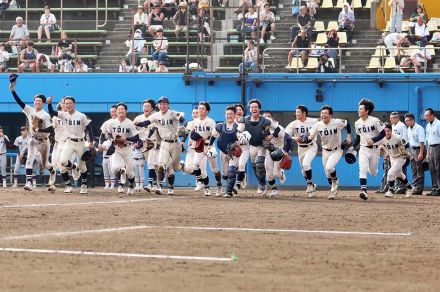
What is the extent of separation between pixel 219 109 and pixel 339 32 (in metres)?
4.35

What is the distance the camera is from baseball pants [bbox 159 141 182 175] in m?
28.8

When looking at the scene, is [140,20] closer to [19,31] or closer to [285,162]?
[19,31]

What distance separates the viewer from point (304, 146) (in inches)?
1137

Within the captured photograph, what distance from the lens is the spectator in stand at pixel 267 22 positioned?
3859 cm

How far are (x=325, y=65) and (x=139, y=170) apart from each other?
8195 mm

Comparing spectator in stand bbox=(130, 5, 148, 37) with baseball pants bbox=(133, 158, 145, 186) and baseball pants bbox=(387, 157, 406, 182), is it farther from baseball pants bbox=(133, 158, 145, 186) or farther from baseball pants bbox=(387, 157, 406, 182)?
baseball pants bbox=(387, 157, 406, 182)

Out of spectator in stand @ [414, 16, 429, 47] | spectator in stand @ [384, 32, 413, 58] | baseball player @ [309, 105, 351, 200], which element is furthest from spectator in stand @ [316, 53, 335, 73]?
baseball player @ [309, 105, 351, 200]

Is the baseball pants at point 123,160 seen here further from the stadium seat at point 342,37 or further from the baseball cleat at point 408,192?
the stadium seat at point 342,37

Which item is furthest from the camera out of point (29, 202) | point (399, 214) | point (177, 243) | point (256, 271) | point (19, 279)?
point (29, 202)

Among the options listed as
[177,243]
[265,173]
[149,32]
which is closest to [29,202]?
[265,173]

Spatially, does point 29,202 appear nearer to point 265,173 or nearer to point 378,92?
point 265,173

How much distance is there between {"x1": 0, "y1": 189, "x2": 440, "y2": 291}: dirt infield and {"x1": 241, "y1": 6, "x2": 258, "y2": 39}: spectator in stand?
46.0 feet

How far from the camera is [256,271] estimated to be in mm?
12828

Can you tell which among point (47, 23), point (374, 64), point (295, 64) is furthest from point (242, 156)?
point (47, 23)
